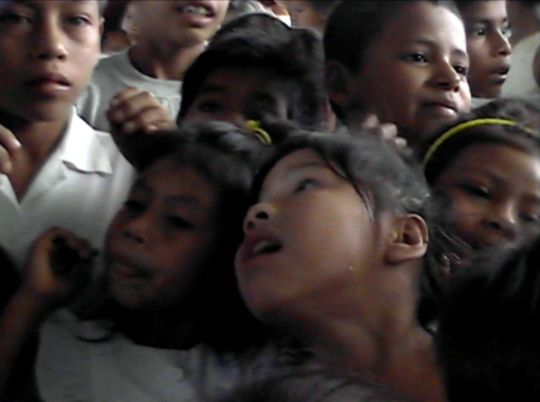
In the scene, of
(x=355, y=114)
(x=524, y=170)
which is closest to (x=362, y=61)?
(x=355, y=114)

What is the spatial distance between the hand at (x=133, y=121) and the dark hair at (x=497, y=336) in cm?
56

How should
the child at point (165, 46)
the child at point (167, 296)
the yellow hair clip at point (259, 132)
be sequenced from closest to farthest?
the child at point (167, 296) < the yellow hair clip at point (259, 132) < the child at point (165, 46)

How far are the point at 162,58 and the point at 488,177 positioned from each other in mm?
752

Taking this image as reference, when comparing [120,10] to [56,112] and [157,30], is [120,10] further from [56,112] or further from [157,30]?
[56,112]

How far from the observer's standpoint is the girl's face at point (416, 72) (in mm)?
1457

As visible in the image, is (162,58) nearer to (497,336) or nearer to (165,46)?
(165,46)

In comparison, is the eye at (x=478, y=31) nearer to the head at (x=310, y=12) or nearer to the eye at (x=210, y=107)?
the head at (x=310, y=12)

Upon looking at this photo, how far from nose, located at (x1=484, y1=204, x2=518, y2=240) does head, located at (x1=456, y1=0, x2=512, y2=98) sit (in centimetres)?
70

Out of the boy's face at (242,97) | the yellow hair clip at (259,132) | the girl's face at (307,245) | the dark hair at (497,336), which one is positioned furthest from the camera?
the boy's face at (242,97)

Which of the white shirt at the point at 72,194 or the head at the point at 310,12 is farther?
the head at the point at 310,12

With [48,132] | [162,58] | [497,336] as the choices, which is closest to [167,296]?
[48,132]

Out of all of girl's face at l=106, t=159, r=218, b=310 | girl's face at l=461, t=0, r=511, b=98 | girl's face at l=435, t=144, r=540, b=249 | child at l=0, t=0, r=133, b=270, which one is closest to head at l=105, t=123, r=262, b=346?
girl's face at l=106, t=159, r=218, b=310

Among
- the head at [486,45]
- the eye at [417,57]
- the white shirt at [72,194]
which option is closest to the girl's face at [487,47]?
the head at [486,45]

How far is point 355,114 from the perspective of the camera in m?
1.51
